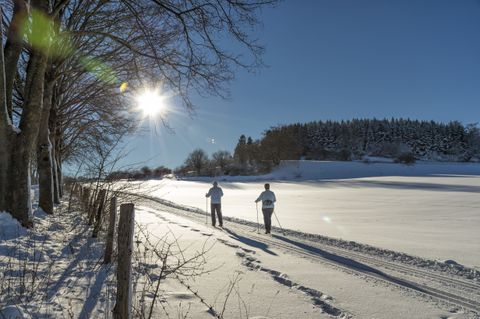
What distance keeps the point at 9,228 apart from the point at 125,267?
445cm

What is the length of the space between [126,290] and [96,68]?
36.8 feet

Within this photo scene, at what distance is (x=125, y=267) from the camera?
A: 344 centimetres

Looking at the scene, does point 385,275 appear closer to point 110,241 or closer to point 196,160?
point 110,241

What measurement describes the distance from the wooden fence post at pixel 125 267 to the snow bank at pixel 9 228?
409 cm

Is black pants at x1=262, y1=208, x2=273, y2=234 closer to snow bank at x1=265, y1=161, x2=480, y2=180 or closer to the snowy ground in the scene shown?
the snowy ground

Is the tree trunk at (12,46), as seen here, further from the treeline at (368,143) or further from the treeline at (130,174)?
the treeline at (368,143)

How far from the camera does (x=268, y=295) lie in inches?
203

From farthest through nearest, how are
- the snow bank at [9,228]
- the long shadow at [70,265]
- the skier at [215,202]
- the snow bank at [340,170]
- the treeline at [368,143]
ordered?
1. the treeline at [368,143]
2. the snow bank at [340,170]
3. the skier at [215,202]
4. the snow bank at [9,228]
5. the long shadow at [70,265]

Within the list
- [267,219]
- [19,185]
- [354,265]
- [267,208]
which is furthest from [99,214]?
[267,208]

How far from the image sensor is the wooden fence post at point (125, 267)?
10.9 ft

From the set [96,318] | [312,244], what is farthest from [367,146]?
[96,318]

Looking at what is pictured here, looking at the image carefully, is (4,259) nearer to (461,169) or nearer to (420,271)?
(420,271)

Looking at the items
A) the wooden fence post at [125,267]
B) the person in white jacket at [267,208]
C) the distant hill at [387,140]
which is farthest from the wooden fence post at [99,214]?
the distant hill at [387,140]

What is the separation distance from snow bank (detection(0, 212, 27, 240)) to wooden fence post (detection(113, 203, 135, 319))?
13.4 feet
